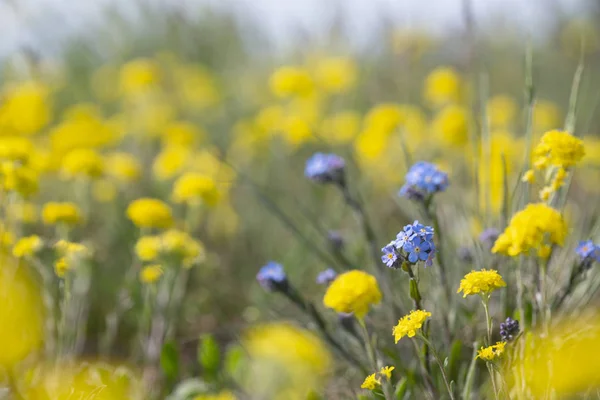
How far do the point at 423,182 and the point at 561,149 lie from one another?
32 cm

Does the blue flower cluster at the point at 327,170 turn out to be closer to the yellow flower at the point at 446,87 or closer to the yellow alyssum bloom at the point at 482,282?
the yellow alyssum bloom at the point at 482,282

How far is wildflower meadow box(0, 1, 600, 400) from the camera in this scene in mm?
1429

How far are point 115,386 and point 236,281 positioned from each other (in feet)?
5.28

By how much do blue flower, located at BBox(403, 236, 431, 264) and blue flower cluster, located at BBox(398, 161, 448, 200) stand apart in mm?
343

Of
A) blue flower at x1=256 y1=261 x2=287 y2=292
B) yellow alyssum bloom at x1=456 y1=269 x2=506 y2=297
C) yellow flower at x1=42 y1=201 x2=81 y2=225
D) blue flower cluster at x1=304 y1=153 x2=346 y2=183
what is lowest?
yellow alyssum bloom at x1=456 y1=269 x2=506 y2=297

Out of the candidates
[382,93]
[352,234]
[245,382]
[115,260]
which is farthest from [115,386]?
[382,93]

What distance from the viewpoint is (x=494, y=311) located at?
2.18 meters

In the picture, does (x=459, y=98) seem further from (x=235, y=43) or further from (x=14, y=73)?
(x=14, y=73)

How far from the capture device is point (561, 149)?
4.86 ft

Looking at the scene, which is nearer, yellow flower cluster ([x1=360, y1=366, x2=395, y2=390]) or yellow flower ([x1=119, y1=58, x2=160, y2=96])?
yellow flower cluster ([x1=360, y1=366, x2=395, y2=390])

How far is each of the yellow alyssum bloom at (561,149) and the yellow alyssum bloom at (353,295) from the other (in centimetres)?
48

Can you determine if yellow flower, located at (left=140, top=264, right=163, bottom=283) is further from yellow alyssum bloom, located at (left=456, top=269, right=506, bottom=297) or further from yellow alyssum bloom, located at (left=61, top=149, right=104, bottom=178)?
→ yellow alyssum bloom, located at (left=456, top=269, right=506, bottom=297)

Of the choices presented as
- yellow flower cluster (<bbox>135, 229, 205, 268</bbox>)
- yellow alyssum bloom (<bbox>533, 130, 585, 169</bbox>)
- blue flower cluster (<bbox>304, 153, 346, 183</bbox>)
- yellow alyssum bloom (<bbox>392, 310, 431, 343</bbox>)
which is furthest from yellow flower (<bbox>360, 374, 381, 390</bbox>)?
yellow flower cluster (<bbox>135, 229, 205, 268</bbox>)

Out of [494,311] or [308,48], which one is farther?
[308,48]
